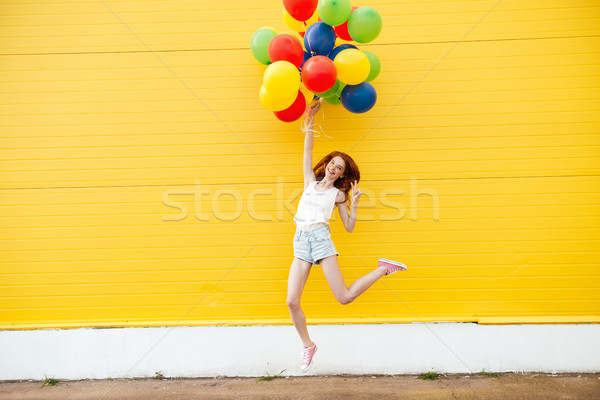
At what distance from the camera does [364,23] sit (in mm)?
2975

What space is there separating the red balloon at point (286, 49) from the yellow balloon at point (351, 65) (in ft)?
0.95

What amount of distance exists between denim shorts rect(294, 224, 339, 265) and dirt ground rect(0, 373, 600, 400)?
3.76 feet

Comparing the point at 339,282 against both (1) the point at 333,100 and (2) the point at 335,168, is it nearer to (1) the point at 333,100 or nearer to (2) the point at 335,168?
(2) the point at 335,168

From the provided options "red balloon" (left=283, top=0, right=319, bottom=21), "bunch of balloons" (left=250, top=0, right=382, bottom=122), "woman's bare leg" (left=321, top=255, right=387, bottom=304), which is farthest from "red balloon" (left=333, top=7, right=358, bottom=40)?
"woman's bare leg" (left=321, top=255, right=387, bottom=304)

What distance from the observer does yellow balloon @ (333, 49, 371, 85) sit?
2.93 m

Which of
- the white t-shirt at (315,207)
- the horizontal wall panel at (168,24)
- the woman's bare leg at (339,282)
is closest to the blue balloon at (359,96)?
the white t-shirt at (315,207)

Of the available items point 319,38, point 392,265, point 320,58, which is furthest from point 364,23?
point 392,265

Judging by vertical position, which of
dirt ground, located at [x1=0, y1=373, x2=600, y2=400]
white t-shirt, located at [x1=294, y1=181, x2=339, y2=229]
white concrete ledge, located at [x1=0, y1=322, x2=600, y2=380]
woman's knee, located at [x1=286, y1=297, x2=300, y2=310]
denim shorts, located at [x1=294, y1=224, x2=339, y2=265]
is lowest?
dirt ground, located at [x1=0, y1=373, x2=600, y2=400]

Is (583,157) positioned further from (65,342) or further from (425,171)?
(65,342)

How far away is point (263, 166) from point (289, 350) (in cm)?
169

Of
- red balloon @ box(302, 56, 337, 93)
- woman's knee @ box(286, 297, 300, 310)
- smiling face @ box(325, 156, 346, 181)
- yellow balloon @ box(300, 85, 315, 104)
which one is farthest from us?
yellow balloon @ box(300, 85, 315, 104)

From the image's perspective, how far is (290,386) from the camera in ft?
11.3

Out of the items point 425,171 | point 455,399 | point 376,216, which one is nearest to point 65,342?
point 376,216

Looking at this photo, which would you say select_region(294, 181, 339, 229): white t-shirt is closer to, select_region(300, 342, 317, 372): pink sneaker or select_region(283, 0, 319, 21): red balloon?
select_region(300, 342, 317, 372): pink sneaker
